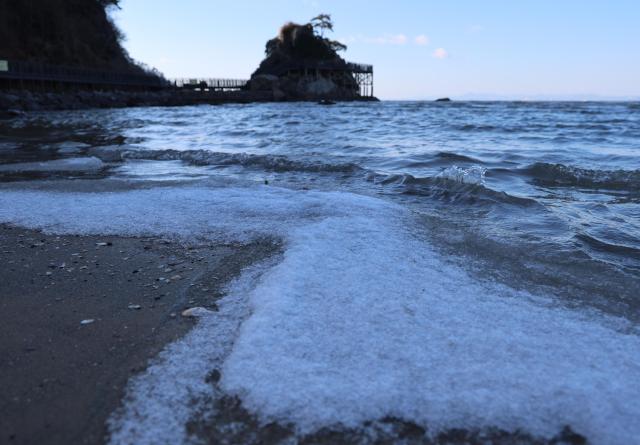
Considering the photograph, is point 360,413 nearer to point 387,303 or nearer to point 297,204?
point 387,303

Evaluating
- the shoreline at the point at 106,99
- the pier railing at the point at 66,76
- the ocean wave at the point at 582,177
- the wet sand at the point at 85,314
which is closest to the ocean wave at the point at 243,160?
the ocean wave at the point at 582,177

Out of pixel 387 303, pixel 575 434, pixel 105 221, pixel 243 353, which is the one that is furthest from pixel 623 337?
pixel 105 221

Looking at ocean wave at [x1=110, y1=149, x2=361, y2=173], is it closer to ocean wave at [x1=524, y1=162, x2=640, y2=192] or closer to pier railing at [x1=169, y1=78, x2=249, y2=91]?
ocean wave at [x1=524, y1=162, x2=640, y2=192]

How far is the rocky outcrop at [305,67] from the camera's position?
5919 cm

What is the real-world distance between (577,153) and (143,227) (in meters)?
7.05

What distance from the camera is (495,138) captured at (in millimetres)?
10633

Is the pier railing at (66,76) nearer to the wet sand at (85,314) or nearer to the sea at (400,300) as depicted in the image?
the sea at (400,300)

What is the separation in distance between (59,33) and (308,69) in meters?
31.3

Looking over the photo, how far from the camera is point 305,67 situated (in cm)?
6203

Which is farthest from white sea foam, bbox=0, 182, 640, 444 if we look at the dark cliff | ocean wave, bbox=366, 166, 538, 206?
the dark cliff

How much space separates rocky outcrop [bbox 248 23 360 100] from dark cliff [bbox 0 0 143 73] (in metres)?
17.4

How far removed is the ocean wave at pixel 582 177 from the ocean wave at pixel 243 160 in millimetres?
2210

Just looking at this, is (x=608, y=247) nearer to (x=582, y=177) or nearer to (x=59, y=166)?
(x=582, y=177)

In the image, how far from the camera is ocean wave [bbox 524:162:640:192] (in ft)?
16.5
